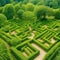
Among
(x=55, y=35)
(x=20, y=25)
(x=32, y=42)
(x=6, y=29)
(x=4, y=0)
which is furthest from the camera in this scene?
(x=4, y=0)

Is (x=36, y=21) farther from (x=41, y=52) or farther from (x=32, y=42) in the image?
(x=41, y=52)

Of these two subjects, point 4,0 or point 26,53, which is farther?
point 4,0

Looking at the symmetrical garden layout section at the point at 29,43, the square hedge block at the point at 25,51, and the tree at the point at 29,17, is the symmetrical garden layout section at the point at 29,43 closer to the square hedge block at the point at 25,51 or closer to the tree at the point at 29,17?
the square hedge block at the point at 25,51

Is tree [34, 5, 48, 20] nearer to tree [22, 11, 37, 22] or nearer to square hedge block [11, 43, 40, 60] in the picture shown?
tree [22, 11, 37, 22]

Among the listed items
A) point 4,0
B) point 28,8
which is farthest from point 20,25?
point 4,0

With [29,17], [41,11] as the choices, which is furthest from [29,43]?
[41,11]

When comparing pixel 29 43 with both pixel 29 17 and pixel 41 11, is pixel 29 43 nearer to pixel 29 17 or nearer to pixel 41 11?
pixel 29 17

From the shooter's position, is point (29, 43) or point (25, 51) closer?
point (25, 51)

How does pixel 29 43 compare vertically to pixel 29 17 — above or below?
above
